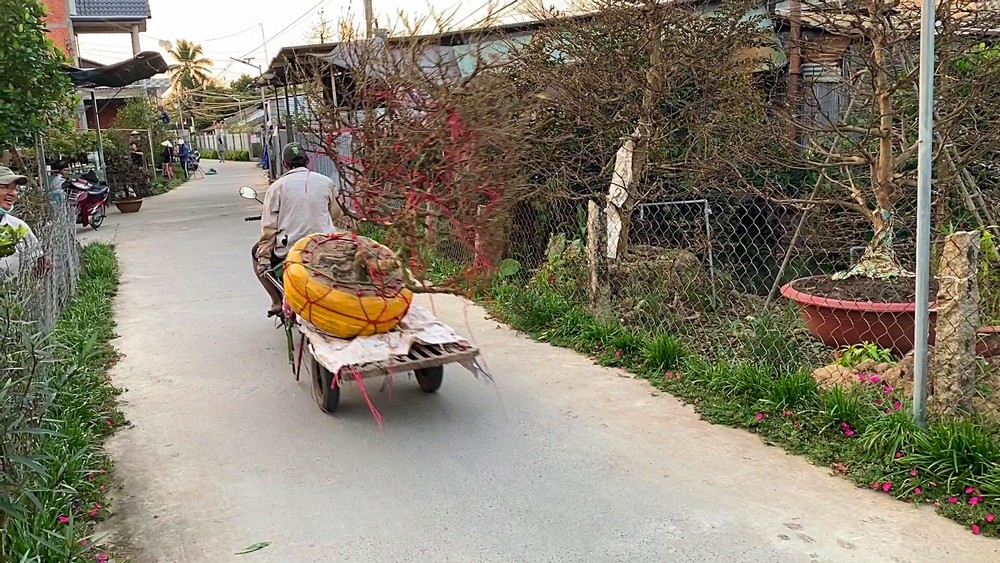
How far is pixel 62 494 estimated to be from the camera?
3.53m

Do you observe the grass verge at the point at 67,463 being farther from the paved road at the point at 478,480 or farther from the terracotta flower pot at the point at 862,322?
the terracotta flower pot at the point at 862,322

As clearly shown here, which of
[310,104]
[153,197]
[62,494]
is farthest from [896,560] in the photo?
[153,197]

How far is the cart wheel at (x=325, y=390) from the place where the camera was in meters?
4.77

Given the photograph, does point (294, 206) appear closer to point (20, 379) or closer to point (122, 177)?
point (20, 379)

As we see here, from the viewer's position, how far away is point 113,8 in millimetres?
28438

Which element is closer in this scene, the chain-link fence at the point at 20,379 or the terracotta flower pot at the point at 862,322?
the chain-link fence at the point at 20,379

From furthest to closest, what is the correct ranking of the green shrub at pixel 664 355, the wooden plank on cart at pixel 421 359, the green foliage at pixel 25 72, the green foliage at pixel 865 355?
1. the green foliage at pixel 25 72
2. the green shrub at pixel 664 355
3. the green foliage at pixel 865 355
4. the wooden plank on cart at pixel 421 359

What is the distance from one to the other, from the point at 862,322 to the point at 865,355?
0.70 feet

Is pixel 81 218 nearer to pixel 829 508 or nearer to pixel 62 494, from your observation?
pixel 62 494

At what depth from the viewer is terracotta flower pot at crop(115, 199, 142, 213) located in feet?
57.7

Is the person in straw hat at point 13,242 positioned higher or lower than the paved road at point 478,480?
higher

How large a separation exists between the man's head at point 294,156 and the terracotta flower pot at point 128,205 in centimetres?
1348

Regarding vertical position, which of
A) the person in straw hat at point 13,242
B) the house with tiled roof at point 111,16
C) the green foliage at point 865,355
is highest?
the house with tiled roof at point 111,16

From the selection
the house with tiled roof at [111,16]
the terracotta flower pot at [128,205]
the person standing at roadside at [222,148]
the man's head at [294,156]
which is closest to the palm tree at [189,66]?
the person standing at roadside at [222,148]
